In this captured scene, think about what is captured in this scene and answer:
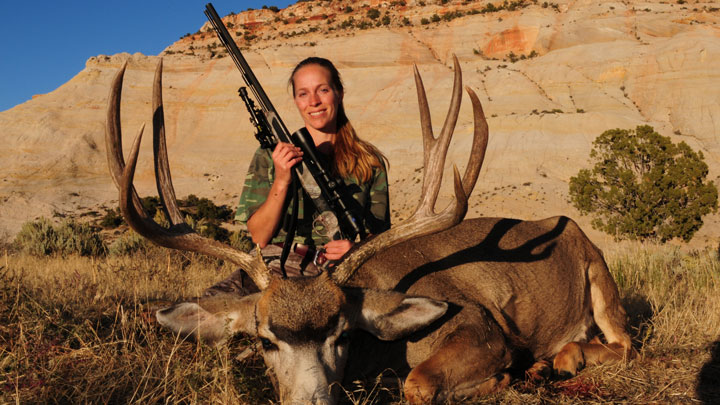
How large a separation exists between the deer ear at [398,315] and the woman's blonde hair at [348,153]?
185cm

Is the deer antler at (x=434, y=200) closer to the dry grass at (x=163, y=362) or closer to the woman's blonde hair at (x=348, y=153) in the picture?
the dry grass at (x=163, y=362)

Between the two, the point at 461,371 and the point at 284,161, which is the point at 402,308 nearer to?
the point at 461,371

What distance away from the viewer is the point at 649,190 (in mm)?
16156

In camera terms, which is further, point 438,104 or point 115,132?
point 438,104

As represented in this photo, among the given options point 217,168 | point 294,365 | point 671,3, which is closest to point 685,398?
point 294,365

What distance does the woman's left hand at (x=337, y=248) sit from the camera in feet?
13.9

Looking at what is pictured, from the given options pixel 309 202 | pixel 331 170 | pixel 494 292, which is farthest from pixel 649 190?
pixel 309 202

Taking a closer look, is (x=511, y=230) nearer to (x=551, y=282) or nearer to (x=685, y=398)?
(x=551, y=282)

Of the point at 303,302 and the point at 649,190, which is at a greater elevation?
the point at 303,302

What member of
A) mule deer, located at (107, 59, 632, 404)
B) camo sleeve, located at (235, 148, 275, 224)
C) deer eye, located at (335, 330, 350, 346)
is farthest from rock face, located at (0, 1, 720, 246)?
deer eye, located at (335, 330, 350, 346)

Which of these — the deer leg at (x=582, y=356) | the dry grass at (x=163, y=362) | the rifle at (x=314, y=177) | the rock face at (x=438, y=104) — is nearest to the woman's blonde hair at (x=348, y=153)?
→ the rifle at (x=314, y=177)

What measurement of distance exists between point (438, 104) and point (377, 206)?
107ft

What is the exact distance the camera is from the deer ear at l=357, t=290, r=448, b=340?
11.4 feet

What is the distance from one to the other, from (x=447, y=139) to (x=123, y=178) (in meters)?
2.01
